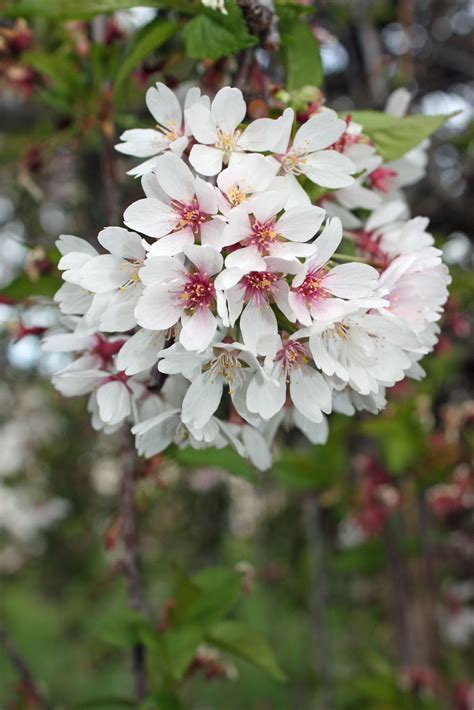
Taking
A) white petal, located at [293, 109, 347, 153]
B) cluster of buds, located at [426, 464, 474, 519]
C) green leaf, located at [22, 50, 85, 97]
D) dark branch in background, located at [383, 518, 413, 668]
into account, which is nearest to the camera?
white petal, located at [293, 109, 347, 153]

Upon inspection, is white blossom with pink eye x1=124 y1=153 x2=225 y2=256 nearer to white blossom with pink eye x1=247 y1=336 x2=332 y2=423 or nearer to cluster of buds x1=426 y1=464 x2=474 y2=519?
white blossom with pink eye x1=247 y1=336 x2=332 y2=423

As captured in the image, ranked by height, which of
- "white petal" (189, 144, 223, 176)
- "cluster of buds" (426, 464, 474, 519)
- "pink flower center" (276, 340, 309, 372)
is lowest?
"cluster of buds" (426, 464, 474, 519)

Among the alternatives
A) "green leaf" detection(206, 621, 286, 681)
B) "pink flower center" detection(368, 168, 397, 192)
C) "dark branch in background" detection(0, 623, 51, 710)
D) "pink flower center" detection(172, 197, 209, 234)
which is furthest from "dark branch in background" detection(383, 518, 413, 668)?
"pink flower center" detection(172, 197, 209, 234)

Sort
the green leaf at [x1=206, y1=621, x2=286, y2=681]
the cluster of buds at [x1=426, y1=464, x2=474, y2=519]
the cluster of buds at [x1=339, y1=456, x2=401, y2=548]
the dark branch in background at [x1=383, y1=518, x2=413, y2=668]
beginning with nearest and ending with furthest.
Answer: the green leaf at [x1=206, y1=621, x2=286, y2=681] < the cluster of buds at [x1=426, y1=464, x2=474, y2=519] < the cluster of buds at [x1=339, y1=456, x2=401, y2=548] < the dark branch in background at [x1=383, y1=518, x2=413, y2=668]

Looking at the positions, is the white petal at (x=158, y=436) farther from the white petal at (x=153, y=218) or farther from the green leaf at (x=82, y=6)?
the green leaf at (x=82, y=6)

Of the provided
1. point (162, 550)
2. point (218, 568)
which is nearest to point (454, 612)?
point (162, 550)

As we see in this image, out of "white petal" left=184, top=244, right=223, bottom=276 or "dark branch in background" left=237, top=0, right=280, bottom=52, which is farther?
"dark branch in background" left=237, top=0, right=280, bottom=52
